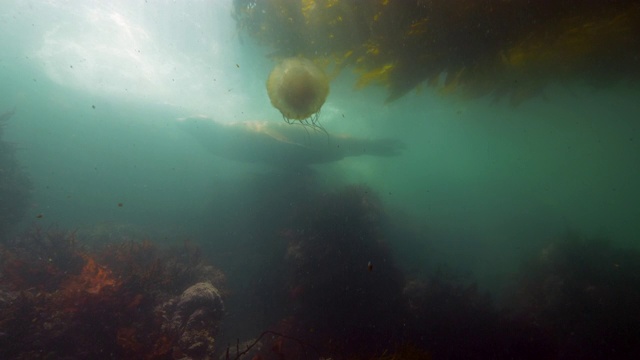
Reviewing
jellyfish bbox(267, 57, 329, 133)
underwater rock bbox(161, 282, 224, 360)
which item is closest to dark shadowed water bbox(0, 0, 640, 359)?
underwater rock bbox(161, 282, 224, 360)

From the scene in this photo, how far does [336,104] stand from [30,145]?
2725 centimetres

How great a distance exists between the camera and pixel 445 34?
710 cm

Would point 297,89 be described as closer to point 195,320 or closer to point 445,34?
point 445,34

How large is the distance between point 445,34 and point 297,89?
4.33 metres

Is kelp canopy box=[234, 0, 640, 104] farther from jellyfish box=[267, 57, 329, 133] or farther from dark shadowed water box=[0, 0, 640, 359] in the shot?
dark shadowed water box=[0, 0, 640, 359]

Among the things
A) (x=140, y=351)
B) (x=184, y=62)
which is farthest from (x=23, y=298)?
(x=184, y=62)

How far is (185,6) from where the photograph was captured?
14.7 metres

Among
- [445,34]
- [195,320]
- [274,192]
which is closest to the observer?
[195,320]

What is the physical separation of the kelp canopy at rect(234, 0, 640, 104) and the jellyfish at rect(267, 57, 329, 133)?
9.12 feet

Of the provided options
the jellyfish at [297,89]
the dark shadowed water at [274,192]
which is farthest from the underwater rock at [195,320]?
the jellyfish at [297,89]

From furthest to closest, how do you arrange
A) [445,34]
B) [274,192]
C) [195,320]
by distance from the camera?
[274,192], [445,34], [195,320]

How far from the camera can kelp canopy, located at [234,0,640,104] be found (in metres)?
6.63

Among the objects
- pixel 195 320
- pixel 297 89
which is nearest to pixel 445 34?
pixel 297 89

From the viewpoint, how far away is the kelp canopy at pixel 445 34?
6.63 m
